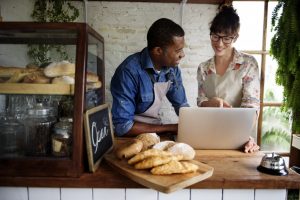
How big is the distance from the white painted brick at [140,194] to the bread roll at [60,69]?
454 mm

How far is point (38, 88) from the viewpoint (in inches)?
34.5

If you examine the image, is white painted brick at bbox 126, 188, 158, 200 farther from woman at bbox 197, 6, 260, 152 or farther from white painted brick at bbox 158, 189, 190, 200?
woman at bbox 197, 6, 260, 152

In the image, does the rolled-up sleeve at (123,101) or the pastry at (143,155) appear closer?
the pastry at (143,155)

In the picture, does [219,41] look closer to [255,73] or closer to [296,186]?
[255,73]

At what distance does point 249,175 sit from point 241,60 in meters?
1.46

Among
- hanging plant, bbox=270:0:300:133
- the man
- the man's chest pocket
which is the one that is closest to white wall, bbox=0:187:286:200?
the man

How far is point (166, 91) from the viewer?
1.95 meters

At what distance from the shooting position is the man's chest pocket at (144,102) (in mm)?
1796

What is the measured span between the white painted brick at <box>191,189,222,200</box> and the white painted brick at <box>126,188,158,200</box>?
13 cm

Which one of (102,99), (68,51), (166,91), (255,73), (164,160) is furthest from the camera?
(255,73)

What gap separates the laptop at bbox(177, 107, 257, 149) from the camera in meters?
1.10

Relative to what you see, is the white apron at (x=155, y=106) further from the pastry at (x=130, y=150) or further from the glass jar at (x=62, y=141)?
the glass jar at (x=62, y=141)

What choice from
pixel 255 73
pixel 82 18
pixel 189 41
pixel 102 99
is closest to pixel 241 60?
pixel 255 73

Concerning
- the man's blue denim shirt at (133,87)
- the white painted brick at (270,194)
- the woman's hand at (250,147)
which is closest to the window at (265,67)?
the man's blue denim shirt at (133,87)
